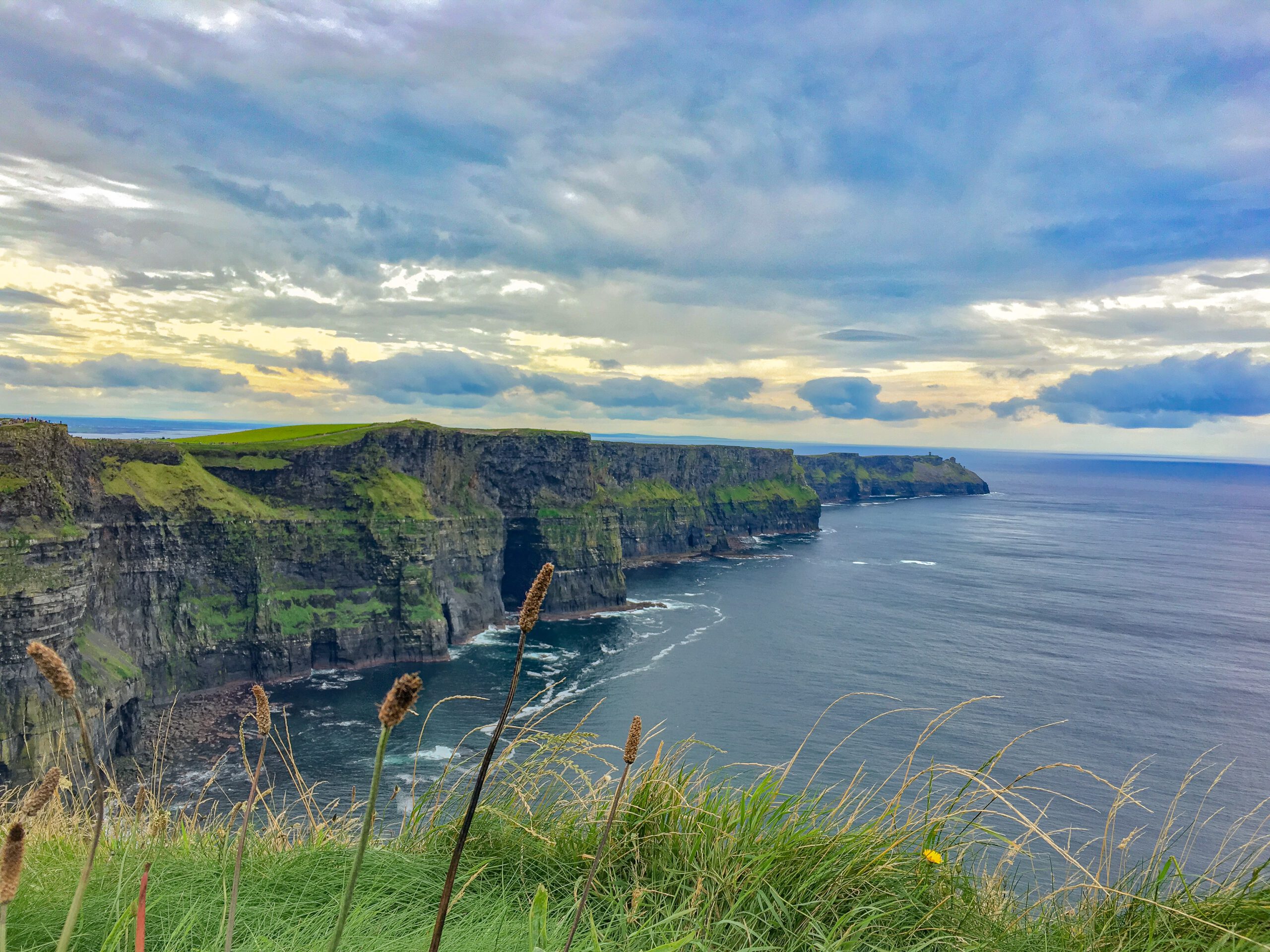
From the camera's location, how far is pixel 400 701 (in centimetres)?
167

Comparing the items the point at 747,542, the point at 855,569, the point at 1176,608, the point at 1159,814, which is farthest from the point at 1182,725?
the point at 747,542

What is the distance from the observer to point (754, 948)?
12.9ft

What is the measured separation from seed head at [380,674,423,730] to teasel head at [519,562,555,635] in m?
0.40

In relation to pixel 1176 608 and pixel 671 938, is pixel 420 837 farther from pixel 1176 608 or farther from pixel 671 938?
pixel 1176 608

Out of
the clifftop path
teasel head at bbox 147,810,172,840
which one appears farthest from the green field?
teasel head at bbox 147,810,172,840

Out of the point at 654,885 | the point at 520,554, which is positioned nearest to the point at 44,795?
the point at 654,885

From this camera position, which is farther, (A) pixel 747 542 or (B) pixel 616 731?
(A) pixel 747 542

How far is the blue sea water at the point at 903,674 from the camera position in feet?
158

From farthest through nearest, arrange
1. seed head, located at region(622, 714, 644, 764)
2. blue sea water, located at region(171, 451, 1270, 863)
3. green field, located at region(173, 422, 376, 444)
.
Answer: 1. green field, located at region(173, 422, 376, 444)
2. blue sea water, located at region(171, 451, 1270, 863)
3. seed head, located at region(622, 714, 644, 764)

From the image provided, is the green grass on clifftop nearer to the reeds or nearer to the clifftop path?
the clifftop path

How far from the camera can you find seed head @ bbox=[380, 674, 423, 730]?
1612 millimetres

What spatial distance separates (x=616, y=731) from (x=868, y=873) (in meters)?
49.5

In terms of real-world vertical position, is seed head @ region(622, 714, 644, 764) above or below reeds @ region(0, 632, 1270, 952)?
above

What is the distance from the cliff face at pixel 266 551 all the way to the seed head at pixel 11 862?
32.1 meters
